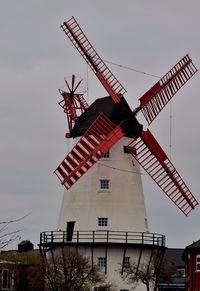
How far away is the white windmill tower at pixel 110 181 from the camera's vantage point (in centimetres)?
6631

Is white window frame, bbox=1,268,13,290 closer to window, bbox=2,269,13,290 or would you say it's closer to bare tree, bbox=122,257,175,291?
window, bbox=2,269,13,290

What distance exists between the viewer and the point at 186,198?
226ft

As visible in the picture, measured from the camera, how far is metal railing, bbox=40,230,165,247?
66.4m

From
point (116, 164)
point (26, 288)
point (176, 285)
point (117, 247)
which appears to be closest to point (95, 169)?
point (116, 164)

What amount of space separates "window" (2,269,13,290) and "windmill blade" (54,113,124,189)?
15779 mm

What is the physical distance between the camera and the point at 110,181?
67.7 metres

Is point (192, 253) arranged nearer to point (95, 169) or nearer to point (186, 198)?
point (186, 198)

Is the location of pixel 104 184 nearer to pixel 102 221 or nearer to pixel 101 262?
pixel 102 221

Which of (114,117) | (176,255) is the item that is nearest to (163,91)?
(114,117)

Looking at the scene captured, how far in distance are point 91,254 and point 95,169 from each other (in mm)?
6622

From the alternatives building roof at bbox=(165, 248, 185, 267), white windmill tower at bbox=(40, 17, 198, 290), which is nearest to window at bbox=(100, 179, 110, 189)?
white windmill tower at bbox=(40, 17, 198, 290)

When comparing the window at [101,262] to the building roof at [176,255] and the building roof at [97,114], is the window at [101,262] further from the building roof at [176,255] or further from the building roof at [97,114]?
the building roof at [176,255]

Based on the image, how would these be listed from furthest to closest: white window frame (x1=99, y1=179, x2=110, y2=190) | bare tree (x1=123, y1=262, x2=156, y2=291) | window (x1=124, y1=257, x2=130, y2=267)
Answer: white window frame (x1=99, y1=179, x2=110, y2=190) → window (x1=124, y1=257, x2=130, y2=267) → bare tree (x1=123, y1=262, x2=156, y2=291)

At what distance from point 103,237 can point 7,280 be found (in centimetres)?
1678
